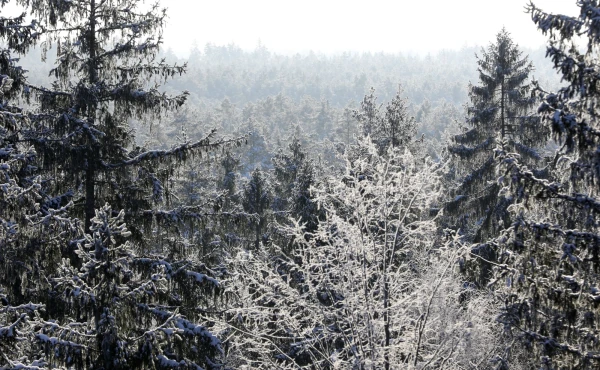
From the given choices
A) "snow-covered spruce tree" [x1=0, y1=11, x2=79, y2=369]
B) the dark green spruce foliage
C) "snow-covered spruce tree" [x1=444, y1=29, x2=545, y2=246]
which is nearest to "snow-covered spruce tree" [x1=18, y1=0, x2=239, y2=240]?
the dark green spruce foliage

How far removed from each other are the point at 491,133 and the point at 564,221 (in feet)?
41.4

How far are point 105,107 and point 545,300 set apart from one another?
8880mm

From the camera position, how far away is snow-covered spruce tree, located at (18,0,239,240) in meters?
9.88

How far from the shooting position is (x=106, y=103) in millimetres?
10609

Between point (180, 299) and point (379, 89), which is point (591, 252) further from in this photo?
point (379, 89)

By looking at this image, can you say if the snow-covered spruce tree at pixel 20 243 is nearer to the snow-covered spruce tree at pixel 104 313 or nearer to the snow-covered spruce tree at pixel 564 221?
the snow-covered spruce tree at pixel 104 313

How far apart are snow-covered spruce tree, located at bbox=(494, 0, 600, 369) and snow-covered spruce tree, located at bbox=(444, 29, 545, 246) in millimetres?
11482

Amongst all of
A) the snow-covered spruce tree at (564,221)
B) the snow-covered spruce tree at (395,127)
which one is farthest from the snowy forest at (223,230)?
the snow-covered spruce tree at (395,127)

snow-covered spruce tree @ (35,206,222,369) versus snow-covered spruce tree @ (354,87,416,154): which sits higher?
snow-covered spruce tree @ (354,87,416,154)

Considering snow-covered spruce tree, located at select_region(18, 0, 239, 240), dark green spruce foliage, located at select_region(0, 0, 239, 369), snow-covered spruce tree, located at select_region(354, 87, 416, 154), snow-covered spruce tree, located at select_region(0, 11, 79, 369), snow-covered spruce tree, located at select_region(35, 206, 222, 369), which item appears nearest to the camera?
snow-covered spruce tree, located at select_region(35, 206, 222, 369)

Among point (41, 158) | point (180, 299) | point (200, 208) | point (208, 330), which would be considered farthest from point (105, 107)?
point (208, 330)

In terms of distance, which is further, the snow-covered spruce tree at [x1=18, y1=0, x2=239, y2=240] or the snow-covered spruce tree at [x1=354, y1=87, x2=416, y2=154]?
the snow-covered spruce tree at [x1=354, y1=87, x2=416, y2=154]

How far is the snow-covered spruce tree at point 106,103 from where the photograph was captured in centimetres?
988

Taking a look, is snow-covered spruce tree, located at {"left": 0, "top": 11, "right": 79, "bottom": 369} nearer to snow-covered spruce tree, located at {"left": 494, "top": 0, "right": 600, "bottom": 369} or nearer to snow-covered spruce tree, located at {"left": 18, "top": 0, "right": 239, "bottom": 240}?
snow-covered spruce tree, located at {"left": 18, "top": 0, "right": 239, "bottom": 240}
